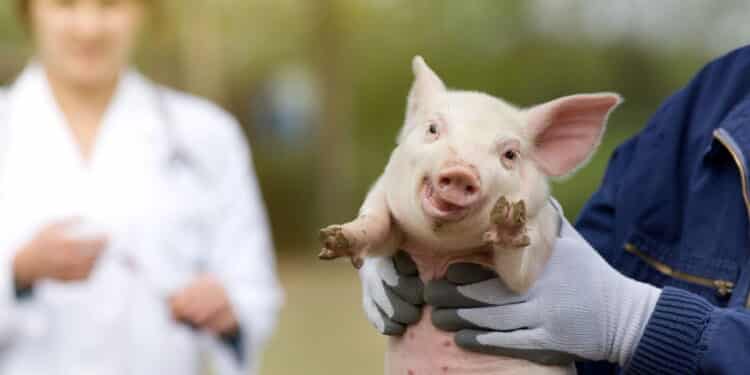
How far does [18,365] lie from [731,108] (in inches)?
68.6

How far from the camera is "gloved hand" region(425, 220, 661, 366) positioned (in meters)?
1.03


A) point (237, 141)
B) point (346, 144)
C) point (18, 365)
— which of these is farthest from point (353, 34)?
point (18, 365)

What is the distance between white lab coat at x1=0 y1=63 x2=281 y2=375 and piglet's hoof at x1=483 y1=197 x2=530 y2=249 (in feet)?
5.49

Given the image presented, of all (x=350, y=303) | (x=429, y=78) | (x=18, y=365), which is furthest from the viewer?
(x=350, y=303)

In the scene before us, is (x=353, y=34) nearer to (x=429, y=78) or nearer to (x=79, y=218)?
(x=79, y=218)

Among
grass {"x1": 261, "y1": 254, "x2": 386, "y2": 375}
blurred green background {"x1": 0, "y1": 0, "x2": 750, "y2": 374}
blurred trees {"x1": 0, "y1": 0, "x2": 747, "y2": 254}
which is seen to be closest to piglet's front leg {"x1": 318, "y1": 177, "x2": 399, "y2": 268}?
grass {"x1": 261, "y1": 254, "x2": 386, "y2": 375}

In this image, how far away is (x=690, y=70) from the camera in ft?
21.2

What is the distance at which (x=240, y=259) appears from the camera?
8.82 ft

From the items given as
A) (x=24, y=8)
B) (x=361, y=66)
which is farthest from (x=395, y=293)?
(x=361, y=66)

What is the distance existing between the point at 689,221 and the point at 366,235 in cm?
37

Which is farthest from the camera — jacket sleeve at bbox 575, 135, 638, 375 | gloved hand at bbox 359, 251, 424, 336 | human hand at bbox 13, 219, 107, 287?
human hand at bbox 13, 219, 107, 287

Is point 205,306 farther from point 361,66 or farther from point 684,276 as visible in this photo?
point 361,66

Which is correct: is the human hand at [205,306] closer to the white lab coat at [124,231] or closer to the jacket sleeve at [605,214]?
the white lab coat at [124,231]

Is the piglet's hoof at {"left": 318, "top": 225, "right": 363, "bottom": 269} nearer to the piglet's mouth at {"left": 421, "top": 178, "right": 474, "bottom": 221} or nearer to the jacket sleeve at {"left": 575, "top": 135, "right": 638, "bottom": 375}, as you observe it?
the piglet's mouth at {"left": 421, "top": 178, "right": 474, "bottom": 221}
